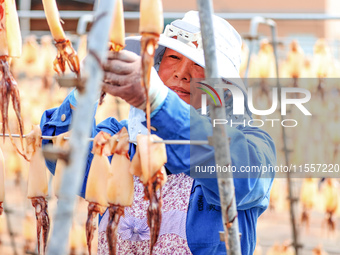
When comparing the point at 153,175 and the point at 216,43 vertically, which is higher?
the point at 216,43

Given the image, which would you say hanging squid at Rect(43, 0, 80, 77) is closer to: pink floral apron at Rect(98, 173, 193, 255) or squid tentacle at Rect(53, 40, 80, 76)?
squid tentacle at Rect(53, 40, 80, 76)

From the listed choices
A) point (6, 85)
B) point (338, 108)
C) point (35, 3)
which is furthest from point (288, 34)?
point (6, 85)

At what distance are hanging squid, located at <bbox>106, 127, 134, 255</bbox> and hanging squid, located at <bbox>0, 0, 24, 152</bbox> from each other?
0.23m

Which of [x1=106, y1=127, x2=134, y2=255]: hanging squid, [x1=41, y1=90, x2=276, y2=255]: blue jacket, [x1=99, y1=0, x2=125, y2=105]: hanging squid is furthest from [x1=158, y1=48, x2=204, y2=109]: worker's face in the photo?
[x1=99, y1=0, x2=125, y2=105]: hanging squid

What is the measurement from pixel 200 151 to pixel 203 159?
0.07ft

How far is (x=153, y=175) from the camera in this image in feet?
3.26

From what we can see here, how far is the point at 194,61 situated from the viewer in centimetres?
136

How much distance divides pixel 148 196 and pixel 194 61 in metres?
0.52

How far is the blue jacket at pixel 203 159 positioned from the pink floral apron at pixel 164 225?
2 centimetres

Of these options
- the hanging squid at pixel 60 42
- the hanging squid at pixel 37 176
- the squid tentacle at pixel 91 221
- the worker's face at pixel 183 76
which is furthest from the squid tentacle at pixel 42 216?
the worker's face at pixel 183 76

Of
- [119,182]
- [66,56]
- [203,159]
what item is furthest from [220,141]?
[66,56]

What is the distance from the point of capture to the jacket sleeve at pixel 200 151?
102 centimetres

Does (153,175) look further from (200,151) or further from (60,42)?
(60,42)

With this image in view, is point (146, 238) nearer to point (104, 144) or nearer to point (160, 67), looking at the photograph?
point (104, 144)
